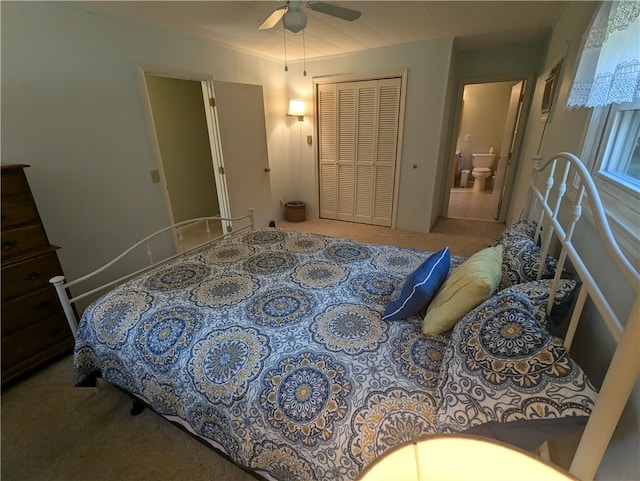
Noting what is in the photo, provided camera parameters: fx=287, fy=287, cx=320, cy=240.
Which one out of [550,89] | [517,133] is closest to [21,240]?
[550,89]

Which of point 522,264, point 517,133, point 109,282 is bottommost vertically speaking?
point 109,282

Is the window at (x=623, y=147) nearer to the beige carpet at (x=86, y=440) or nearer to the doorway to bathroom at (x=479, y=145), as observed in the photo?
the beige carpet at (x=86, y=440)

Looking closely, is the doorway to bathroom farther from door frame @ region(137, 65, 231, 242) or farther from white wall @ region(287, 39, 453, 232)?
door frame @ region(137, 65, 231, 242)

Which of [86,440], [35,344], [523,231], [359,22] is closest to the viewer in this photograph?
[86,440]

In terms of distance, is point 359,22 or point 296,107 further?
point 296,107

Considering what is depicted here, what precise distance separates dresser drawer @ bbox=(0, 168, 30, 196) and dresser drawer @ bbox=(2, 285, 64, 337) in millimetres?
609

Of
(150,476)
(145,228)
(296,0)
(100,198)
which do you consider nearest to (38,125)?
(100,198)

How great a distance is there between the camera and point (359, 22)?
2678 mm

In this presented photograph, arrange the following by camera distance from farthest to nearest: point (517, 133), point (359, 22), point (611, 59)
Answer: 1. point (517, 133)
2. point (359, 22)
3. point (611, 59)

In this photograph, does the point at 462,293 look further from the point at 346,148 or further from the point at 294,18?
the point at 346,148

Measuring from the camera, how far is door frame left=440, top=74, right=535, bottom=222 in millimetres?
3791

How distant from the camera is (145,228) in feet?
9.39

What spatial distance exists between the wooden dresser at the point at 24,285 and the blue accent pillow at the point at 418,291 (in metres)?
2.10

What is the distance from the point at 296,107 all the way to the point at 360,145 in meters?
1.11
